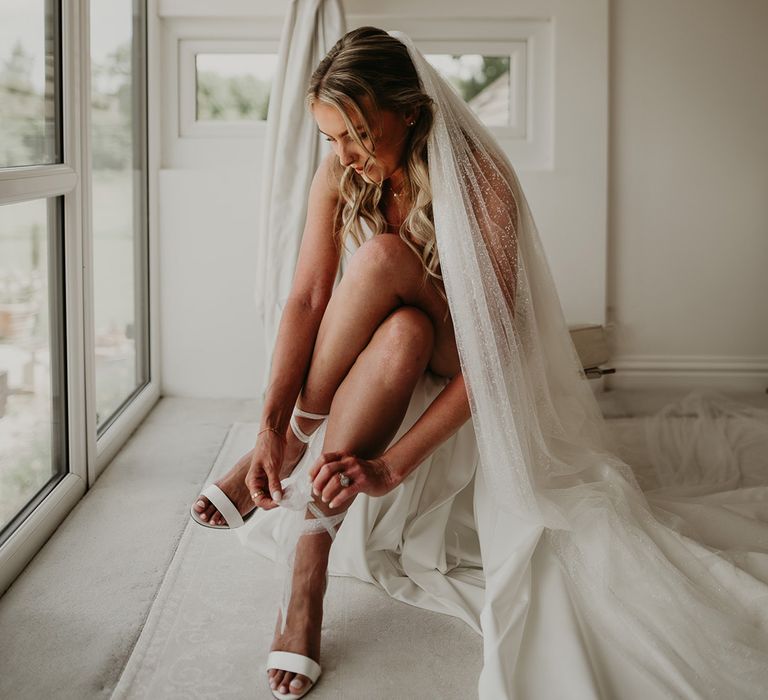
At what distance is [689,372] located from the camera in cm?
341

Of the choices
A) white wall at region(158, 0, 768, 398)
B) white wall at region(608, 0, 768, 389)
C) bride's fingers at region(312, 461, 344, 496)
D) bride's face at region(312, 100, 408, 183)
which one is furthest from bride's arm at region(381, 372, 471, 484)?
white wall at region(608, 0, 768, 389)

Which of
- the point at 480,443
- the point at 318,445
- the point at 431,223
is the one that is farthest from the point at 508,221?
the point at 318,445

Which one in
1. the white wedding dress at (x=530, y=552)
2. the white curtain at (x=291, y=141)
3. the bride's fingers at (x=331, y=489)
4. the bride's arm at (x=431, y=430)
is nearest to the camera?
the white wedding dress at (x=530, y=552)

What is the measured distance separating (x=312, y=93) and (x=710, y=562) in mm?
1072

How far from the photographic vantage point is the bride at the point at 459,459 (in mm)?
1431

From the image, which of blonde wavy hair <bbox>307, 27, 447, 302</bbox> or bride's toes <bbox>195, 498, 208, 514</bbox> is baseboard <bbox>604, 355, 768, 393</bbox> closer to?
blonde wavy hair <bbox>307, 27, 447, 302</bbox>

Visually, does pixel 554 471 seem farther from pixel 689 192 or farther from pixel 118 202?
pixel 689 192

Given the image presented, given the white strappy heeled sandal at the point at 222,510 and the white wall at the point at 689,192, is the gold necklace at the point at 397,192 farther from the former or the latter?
the white wall at the point at 689,192

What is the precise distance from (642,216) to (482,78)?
0.76 m

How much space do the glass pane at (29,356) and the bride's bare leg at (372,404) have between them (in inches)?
26.6

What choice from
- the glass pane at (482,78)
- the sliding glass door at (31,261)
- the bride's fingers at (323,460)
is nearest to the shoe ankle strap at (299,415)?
the bride's fingers at (323,460)

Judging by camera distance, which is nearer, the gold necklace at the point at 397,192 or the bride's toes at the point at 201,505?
the bride's toes at the point at 201,505

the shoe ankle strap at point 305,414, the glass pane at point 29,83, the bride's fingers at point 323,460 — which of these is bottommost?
the bride's fingers at point 323,460

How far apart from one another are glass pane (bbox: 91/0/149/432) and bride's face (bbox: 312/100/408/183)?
3.30 feet
